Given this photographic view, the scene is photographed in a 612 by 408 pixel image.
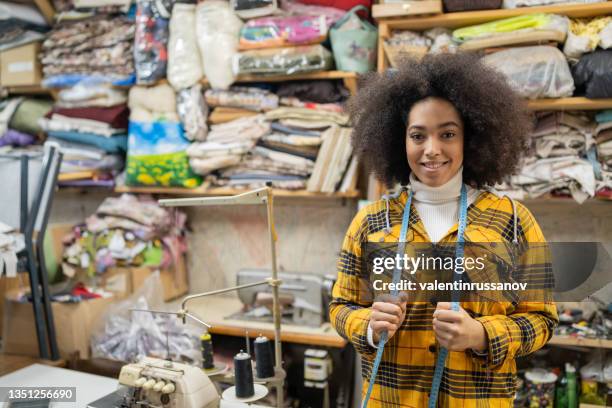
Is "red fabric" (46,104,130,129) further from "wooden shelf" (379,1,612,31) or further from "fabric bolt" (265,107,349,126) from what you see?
"wooden shelf" (379,1,612,31)

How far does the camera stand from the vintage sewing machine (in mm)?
2387

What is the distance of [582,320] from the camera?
2227mm

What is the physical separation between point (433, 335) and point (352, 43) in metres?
1.59

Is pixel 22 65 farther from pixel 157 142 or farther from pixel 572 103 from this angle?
pixel 572 103

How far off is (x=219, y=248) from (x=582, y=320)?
1907 millimetres

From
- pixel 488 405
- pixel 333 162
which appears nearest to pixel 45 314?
pixel 333 162

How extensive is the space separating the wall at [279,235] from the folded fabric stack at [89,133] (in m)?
0.55

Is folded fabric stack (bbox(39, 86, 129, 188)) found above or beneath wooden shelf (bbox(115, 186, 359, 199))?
above

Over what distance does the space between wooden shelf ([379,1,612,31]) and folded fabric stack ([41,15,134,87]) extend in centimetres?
144

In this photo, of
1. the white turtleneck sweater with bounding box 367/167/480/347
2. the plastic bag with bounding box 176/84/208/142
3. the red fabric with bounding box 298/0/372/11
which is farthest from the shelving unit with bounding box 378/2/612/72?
the white turtleneck sweater with bounding box 367/167/480/347

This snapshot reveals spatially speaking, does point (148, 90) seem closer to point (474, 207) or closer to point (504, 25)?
point (504, 25)

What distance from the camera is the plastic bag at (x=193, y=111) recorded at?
2.66 meters

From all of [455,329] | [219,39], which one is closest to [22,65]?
[219,39]

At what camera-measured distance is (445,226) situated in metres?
1.19
